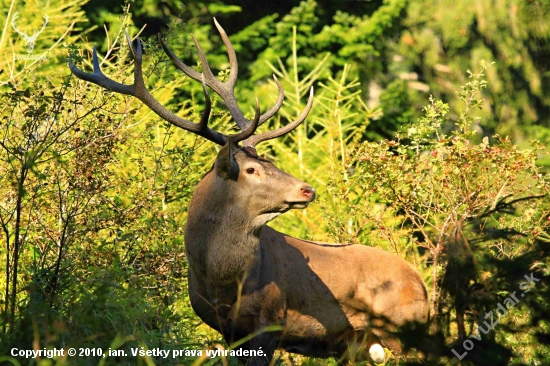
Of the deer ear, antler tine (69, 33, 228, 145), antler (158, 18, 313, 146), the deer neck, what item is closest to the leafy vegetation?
antler tine (69, 33, 228, 145)

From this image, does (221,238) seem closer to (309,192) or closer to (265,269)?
(265,269)

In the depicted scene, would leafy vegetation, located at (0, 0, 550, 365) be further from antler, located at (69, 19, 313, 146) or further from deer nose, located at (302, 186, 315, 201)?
deer nose, located at (302, 186, 315, 201)

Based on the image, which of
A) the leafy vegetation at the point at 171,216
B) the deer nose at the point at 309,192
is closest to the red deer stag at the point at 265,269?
the deer nose at the point at 309,192

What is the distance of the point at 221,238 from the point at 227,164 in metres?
0.49

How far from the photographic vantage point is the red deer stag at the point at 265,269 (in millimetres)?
6648

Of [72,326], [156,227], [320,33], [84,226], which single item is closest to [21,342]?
[72,326]

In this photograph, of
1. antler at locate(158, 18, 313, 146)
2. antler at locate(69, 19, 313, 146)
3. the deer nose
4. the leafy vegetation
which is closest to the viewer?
the leafy vegetation

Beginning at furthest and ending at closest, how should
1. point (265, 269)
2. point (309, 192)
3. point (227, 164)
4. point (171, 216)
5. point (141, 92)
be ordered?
point (171, 216) < point (141, 92) < point (265, 269) < point (227, 164) < point (309, 192)


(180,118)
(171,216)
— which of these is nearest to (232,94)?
(180,118)

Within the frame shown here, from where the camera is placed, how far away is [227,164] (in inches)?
264

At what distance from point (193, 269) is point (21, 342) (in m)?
1.77

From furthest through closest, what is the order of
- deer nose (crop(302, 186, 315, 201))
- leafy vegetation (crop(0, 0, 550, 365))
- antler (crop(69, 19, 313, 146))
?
antler (crop(69, 19, 313, 146))
deer nose (crop(302, 186, 315, 201))
leafy vegetation (crop(0, 0, 550, 365))

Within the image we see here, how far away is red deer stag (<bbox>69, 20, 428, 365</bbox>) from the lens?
21.8ft

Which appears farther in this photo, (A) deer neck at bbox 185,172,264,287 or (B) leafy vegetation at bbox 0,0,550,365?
(A) deer neck at bbox 185,172,264,287
